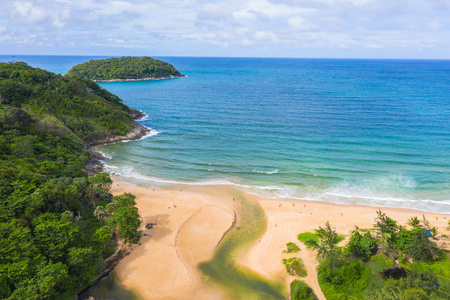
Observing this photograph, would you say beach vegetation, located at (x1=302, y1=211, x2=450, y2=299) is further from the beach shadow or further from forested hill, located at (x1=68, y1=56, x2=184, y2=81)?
forested hill, located at (x1=68, y1=56, x2=184, y2=81)

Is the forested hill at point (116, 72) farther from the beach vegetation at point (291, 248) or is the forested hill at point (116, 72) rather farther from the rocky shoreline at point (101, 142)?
the beach vegetation at point (291, 248)

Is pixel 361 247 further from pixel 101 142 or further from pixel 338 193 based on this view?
pixel 101 142

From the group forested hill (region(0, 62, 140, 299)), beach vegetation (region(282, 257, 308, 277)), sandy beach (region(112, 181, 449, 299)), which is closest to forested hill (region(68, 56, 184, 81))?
forested hill (region(0, 62, 140, 299))

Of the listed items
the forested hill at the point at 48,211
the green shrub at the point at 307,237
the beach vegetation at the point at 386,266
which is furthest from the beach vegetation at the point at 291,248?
the forested hill at the point at 48,211

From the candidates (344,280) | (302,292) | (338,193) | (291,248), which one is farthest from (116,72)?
(344,280)

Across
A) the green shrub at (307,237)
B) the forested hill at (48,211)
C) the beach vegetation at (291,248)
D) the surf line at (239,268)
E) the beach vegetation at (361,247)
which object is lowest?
the surf line at (239,268)

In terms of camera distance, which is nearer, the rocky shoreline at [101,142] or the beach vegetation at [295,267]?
the beach vegetation at [295,267]
